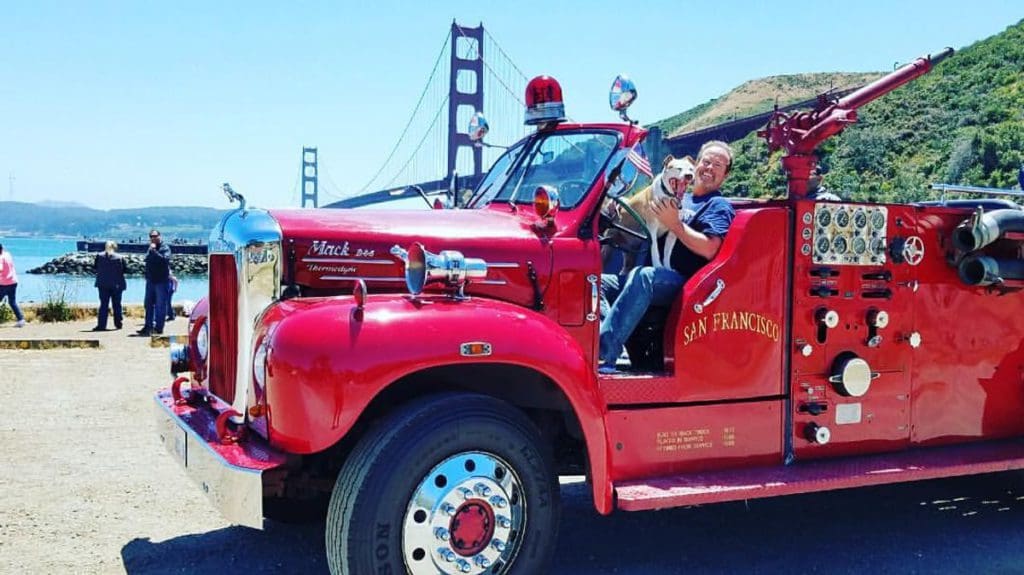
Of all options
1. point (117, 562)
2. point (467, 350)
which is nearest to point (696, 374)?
point (467, 350)

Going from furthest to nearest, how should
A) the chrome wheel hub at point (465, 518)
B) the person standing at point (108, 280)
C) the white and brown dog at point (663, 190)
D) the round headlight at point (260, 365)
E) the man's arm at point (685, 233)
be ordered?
the person standing at point (108, 280)
the man's arm at point (685, 233)
the white and brown dog at point (663, 190)
the round headlight at point (260, 365)
the chrome wheel hub at point (465, 518)

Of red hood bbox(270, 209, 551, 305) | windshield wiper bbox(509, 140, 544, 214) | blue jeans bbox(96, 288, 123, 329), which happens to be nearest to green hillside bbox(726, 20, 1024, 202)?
blue jeans bbox(96, 288, 123, 329)

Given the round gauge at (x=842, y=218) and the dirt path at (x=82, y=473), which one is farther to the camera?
the round gauge at (x=842, y=218)

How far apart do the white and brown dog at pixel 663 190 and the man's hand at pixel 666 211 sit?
0.04 feet

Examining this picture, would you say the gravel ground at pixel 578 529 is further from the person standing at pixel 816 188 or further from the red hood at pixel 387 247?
the person standing at pixel 816 188

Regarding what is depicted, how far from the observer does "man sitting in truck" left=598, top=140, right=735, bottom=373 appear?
4.25 metres

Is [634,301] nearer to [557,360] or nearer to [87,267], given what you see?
[557,360]

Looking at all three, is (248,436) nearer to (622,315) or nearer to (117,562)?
(117,562)

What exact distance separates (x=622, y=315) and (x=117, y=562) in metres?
2.51

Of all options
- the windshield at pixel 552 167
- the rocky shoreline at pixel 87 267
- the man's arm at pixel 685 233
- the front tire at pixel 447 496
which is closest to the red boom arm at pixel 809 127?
the man's arm at pixel 685 233

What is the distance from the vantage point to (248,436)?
3.74 m

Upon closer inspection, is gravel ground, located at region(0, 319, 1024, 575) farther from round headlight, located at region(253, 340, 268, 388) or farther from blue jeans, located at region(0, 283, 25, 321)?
blue jeans, located at region(0, 283, 25, 321)

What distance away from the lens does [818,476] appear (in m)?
4.27

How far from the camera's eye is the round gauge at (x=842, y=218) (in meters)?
4.56
